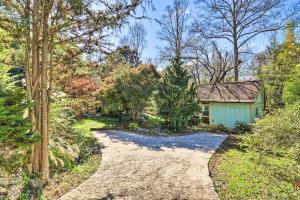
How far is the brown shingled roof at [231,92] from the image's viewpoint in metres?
18.6

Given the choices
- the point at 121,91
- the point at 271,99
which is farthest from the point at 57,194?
the point at 271,99

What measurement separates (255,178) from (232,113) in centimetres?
1162

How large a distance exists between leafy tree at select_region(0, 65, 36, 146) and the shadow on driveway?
Result: 5981 millimetres

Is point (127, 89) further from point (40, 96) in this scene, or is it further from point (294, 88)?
point (40, 96)

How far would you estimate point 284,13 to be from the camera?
2298 cm

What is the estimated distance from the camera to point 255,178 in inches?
289

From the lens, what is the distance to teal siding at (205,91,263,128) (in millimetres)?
18031

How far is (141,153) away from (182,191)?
13.3 ft

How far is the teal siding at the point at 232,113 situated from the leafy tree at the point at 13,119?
1476 centimetres

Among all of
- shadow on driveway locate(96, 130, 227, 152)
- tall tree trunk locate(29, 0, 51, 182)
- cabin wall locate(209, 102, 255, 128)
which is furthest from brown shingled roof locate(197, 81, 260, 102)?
tall tree trunk locate(29, 0, 51, 182)

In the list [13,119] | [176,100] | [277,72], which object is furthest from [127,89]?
[277,72]

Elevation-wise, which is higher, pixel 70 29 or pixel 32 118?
pixel 70 29

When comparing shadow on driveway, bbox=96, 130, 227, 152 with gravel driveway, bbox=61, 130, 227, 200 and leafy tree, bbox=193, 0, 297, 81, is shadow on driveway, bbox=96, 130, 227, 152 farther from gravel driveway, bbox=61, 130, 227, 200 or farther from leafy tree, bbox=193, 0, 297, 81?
leafy tree, bbox=193, 0, 297, 81

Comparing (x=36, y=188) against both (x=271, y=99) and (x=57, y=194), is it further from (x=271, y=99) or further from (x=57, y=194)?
(x=271, y=99)
